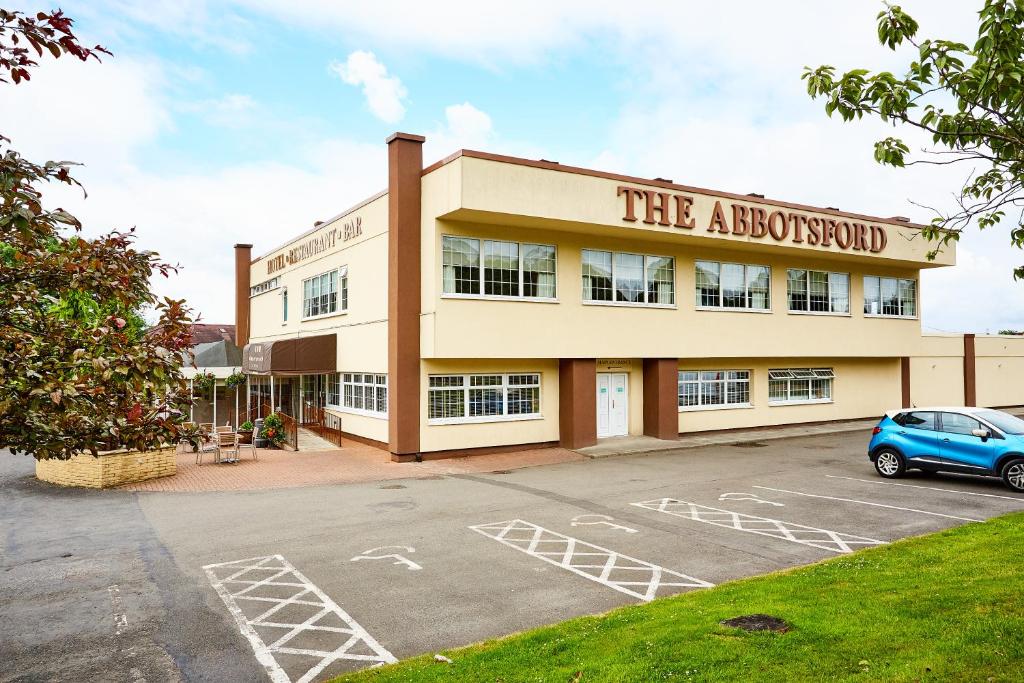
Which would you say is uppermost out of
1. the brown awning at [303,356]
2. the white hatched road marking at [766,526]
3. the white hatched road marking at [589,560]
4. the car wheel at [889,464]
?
the brown awning at [303,356]

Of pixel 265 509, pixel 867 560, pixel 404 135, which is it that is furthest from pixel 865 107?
pixel 404 135

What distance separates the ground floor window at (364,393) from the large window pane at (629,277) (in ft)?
27.2

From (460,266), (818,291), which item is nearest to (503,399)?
(460,266)

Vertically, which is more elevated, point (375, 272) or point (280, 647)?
point (375, 272)

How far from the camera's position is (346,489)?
55.3 feet

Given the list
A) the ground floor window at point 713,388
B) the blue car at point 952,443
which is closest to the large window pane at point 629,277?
the ground floor window at point 713,388

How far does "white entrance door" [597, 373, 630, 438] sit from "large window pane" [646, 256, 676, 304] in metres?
2.95

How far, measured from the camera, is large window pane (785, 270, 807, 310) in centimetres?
2822

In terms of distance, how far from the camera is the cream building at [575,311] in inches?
814

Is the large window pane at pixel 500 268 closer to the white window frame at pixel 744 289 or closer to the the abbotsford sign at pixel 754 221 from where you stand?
the the abbotsford sign at pixel 754 221

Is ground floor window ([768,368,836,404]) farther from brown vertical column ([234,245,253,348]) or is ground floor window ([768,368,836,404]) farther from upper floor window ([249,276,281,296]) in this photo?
brown vertical column ([234,245,253,348])

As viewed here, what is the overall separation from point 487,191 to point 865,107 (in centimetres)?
1403

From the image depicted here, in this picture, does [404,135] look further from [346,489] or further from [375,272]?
[346,489]

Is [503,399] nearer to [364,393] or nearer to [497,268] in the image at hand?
[497,268]
